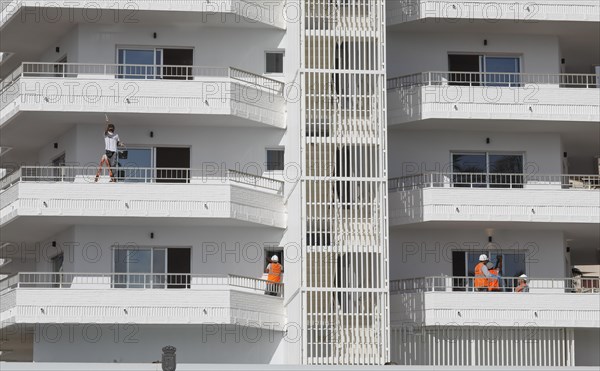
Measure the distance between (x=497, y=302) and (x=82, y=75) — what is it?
15.7 meters

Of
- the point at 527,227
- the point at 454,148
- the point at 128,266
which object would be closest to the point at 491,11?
the point at 454,148

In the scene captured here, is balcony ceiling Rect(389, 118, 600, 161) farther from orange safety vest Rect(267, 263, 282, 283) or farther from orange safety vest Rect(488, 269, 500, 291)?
orange safety vest Rect(267, 263, 282, 283)

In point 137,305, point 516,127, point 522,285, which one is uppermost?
point 516,127

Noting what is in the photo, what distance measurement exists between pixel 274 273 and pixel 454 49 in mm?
10643

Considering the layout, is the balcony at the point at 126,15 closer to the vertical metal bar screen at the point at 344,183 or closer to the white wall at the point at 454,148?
the vertical metal bar screen at the point at 344,183

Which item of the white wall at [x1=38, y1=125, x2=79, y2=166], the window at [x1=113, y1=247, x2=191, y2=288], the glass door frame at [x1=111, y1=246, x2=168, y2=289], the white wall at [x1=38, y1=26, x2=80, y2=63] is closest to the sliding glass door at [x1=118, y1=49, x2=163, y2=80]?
the white wall at [x1=38, y1=26, x2=80, y2=63]

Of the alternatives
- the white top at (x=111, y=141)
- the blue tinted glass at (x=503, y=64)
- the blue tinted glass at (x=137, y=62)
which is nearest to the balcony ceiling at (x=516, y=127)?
the blue tinted glass at (x=503, y=64)

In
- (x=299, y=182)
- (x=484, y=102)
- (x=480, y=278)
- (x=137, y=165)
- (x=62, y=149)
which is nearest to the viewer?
(x=299, y=182)

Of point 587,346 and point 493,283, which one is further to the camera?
point 587,346

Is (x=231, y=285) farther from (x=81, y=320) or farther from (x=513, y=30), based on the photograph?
(x=513, y=30)

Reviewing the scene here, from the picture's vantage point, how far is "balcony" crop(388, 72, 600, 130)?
57688mm

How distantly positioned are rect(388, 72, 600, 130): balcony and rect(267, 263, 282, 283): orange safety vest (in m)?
6.57

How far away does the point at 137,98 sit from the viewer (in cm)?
5622

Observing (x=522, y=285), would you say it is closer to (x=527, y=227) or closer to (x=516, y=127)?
(x=527, y=227)
